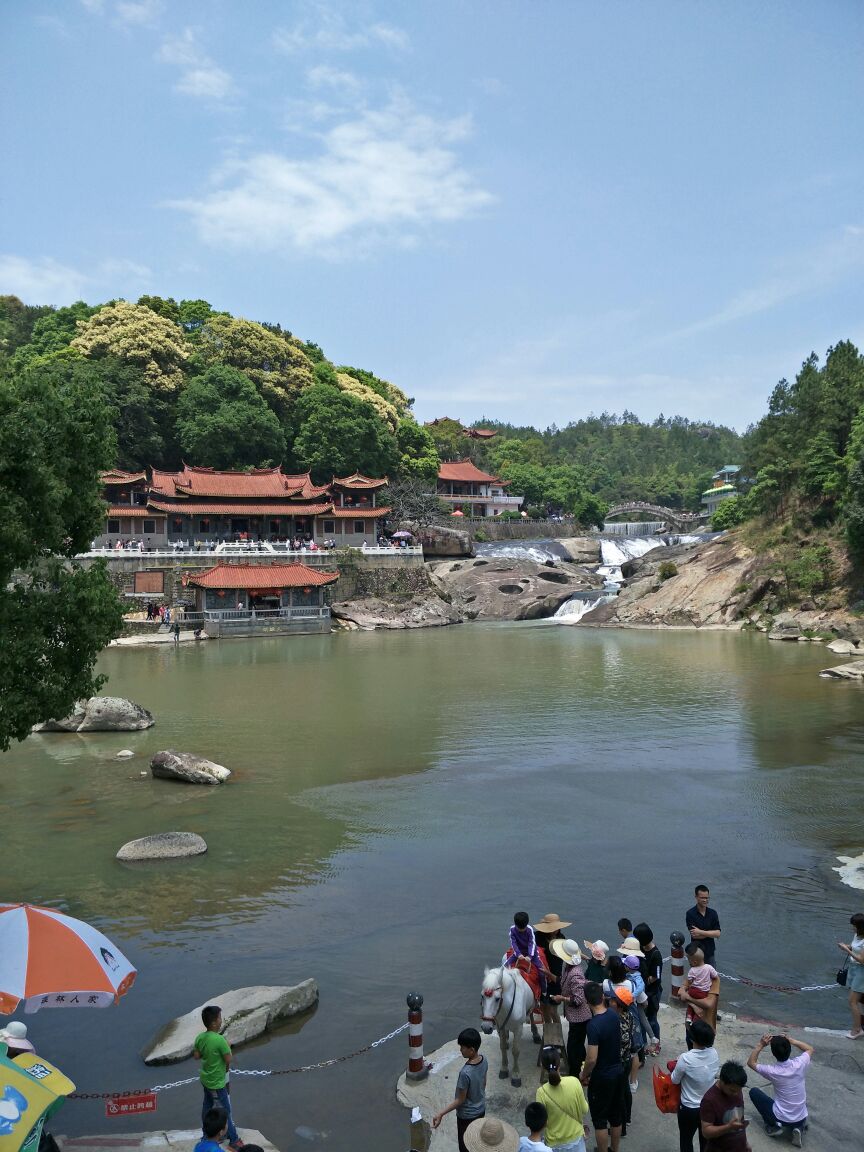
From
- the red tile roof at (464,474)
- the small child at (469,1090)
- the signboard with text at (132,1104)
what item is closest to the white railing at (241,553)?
the red tile roof at (464,474)

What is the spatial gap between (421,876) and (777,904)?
5.25 metres

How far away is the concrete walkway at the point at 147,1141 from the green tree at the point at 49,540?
15.7ft

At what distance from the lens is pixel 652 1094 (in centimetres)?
725

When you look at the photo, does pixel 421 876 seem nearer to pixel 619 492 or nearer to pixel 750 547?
pixel 750 547

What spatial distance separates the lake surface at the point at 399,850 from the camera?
8680 millimetres

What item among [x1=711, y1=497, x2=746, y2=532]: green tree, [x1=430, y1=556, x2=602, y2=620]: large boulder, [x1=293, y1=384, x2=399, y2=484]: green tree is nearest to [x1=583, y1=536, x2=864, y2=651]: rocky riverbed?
[x1=430, y1=556, x2=602, y2=620]: large boulder

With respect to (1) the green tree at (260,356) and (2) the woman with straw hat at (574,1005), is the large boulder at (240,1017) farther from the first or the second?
(1) the green tree at (260,356)

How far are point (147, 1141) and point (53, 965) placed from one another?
65.9 inches

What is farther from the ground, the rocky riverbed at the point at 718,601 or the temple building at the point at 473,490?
the temple building at the point at 473,490

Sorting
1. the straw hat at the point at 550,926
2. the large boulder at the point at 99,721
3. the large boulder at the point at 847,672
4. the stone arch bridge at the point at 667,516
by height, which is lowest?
the large boulder at the point at 99,721

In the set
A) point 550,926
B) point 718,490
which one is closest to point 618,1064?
point 550,926

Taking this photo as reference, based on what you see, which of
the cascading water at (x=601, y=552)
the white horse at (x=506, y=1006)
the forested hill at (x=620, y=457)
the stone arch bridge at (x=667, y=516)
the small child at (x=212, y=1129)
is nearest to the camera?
the small child at (x=212, y=1129)

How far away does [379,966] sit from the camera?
9.99 metres

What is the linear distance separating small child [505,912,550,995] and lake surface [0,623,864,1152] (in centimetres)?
129
